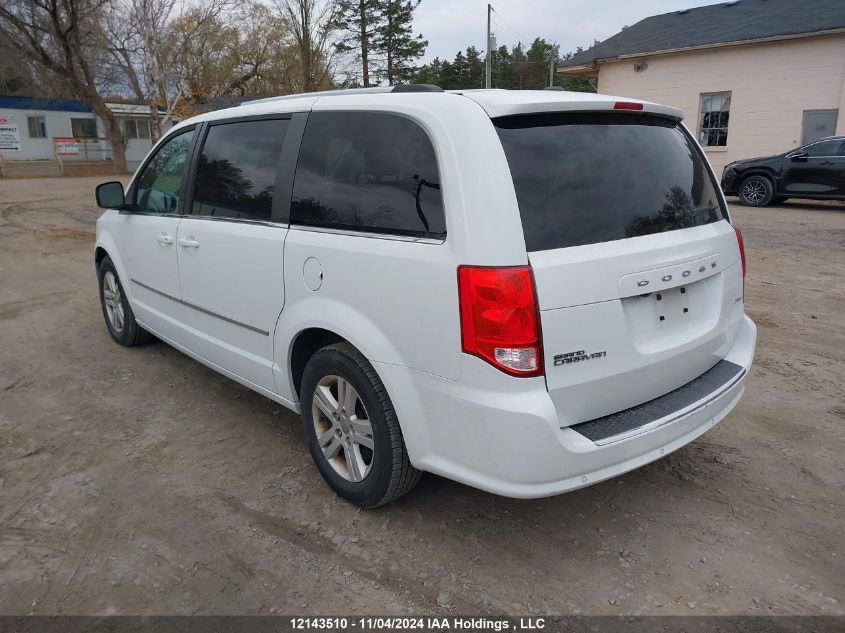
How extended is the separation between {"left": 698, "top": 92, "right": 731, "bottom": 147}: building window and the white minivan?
18.4 meters

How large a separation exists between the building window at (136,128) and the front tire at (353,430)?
135ft

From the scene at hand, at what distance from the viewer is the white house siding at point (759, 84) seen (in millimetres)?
17078

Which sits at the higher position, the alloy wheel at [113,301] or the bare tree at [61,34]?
the bare tree at [61,34]

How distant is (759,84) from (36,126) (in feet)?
123

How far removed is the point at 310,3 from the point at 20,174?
16783mm

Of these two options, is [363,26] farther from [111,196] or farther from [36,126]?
[111,196]

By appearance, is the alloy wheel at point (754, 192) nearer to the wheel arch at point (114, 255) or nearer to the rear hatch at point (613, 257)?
the rear hatch at point (613, 257)

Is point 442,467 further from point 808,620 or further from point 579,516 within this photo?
point 808,620

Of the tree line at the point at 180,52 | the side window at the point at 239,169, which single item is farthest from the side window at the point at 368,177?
the tree line at the point at 180,52

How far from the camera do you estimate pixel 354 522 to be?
2.88 m

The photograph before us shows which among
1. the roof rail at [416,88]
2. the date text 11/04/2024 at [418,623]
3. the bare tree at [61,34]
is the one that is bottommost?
the date text 11/04/2024 at [418,623]

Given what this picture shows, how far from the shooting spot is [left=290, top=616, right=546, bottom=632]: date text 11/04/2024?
7.45ft

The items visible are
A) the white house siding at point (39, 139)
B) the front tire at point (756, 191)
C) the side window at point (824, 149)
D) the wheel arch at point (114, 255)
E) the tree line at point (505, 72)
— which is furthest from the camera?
the tree line at point (505, 72)

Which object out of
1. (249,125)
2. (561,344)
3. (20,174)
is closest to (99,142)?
(20,174)
